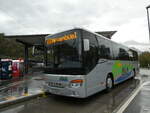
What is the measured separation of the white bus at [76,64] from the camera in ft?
17.7

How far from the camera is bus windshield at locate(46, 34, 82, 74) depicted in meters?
5.44

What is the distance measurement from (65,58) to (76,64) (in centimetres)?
59

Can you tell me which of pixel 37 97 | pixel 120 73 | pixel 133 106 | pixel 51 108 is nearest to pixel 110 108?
pixel 133 106

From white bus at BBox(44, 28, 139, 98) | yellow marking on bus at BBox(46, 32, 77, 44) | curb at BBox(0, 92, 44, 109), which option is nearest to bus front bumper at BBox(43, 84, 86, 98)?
white bus at BBox(44, 28, 139, 98)

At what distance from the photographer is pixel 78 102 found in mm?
6117

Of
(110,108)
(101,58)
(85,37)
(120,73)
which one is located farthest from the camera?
(120,73)

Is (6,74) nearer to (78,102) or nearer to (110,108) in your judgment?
(78,102)

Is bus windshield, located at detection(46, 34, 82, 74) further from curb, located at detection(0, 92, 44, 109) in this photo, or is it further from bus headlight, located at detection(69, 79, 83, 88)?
curb, located at detection(0, 92, 44, 109)

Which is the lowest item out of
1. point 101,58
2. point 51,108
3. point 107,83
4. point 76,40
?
point 51,108

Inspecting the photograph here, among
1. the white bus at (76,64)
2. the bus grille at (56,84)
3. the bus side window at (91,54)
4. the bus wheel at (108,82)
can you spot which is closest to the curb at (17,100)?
the white bus at (76,64)

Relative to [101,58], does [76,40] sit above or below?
above

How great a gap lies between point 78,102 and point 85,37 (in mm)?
2837

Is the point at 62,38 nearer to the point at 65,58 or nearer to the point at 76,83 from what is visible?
the point at 65,58

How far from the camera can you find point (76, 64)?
545 centimetres
